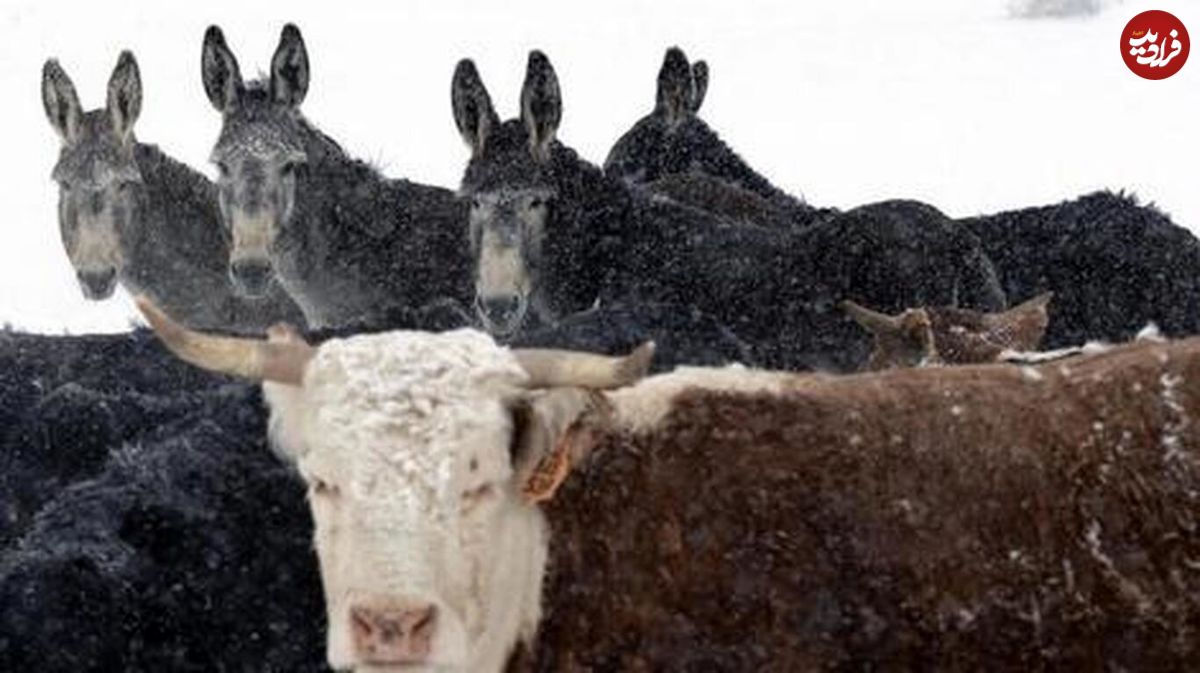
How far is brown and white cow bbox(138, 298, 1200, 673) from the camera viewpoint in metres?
5.04

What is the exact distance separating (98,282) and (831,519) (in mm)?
6698

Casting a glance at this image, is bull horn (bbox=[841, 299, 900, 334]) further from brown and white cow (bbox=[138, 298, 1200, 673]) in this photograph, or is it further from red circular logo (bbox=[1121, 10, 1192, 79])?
red circular logo (bbox=[1121, 10, 1192, 79])

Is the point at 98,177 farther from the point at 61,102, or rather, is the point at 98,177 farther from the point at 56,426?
the point at 56,426

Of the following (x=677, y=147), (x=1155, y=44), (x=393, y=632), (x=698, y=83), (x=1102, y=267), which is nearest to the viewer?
(x=393, y=632)

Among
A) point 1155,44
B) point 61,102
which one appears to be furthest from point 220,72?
point 1155,44

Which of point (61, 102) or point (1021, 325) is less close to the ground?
point (61, 102)

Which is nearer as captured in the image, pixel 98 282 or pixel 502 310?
pixel 502 310

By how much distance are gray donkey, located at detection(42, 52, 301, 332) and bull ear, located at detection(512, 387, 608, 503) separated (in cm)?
619

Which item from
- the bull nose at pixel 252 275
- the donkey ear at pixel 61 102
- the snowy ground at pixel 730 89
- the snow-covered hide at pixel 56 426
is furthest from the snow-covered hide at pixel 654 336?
the snowy ground at pixel 730 89

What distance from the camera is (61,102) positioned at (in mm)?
11242

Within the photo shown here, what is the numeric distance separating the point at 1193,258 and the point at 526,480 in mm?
6259

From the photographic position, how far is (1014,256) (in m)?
10.5

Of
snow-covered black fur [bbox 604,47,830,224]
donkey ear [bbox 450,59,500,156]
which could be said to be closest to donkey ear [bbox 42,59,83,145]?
donkey ear [bbox 450,59,500,156]

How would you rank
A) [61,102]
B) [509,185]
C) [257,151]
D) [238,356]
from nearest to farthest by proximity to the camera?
[238,356], [509,185], [257,151], [61,102]
